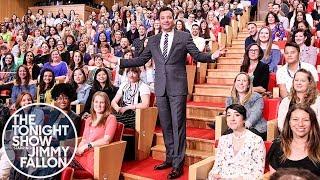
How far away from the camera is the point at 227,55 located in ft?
11.4

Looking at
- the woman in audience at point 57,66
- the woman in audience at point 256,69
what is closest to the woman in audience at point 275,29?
the woman in audience at point 256,69

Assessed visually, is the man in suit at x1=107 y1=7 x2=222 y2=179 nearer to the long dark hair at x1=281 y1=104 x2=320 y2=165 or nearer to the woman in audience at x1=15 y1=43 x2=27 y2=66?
the long dark hair at x1=281 y1=104 x2=320 y2=165

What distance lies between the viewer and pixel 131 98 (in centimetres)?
234

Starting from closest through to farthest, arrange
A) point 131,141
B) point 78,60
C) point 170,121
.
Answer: point 170,121
point 131,141
point 78,60

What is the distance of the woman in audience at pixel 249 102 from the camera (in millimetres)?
1856

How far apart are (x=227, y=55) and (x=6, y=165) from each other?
221cm

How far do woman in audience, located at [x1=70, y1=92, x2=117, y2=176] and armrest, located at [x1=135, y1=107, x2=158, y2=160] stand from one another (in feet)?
0.86

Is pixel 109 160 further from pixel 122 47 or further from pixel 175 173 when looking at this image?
pixel 122 47

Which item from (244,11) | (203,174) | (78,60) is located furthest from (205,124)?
(244,11)

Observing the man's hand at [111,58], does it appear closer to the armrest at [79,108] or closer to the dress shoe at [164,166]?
the armrest at [79,108]

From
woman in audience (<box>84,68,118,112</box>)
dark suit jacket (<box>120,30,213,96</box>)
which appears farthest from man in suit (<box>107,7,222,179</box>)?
woman in audience (<box>84,68,118,112</box>)

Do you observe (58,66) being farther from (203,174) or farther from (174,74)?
(203,174)

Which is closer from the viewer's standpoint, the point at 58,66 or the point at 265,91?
the point at 265,91

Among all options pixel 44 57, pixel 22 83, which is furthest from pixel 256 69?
pixel 44 57
